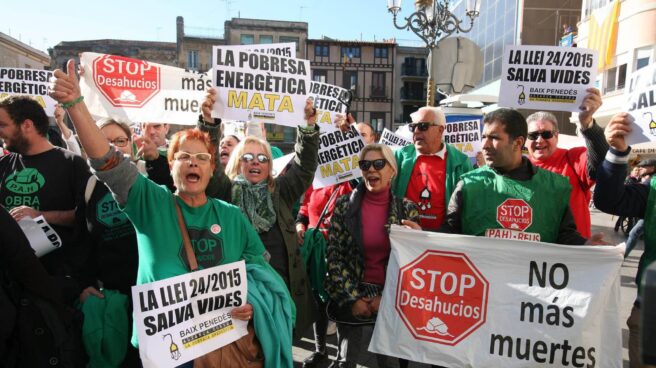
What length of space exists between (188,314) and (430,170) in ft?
7.89

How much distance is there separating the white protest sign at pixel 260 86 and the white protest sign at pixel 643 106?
7.91 feet

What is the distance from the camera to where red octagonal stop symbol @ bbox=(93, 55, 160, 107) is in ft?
16.8

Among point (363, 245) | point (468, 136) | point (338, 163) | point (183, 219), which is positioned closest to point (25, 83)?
point (338, 163)

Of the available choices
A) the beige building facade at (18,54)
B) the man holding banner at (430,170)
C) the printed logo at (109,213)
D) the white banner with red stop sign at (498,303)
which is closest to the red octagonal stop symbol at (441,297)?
the white banner with red stop sign at (498,303)

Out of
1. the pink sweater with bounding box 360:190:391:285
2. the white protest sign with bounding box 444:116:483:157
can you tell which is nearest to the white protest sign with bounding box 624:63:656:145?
the pink sweater with bounding box 360:190:391:285

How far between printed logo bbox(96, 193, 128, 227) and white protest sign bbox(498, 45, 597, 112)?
320 cm

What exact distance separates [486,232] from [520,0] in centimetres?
2733

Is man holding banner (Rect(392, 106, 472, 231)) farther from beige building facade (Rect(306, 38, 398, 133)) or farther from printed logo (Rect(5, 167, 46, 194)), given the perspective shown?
beige building facade (Rect(306, 38, 398, 133))

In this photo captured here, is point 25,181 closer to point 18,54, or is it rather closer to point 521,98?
point 521,98

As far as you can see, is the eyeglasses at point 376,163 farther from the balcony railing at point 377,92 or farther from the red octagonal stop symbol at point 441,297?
the balcony railing at point 377,92

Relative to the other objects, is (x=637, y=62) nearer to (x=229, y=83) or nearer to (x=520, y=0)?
(x=520, y=0)

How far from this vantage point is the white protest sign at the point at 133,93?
508cm

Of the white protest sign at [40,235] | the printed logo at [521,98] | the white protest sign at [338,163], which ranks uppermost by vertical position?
the printed logo at [521,98]

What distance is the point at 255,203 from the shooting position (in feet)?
10.4
